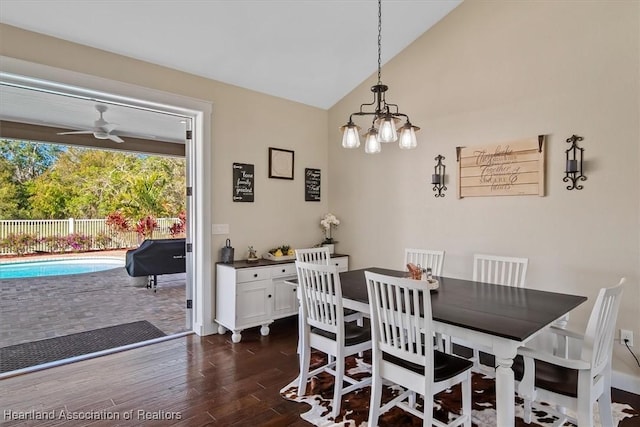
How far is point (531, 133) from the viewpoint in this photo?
3189 millimetres

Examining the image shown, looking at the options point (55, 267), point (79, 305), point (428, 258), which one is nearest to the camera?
point (428, 258)

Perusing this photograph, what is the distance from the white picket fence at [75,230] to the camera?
776 centimetres

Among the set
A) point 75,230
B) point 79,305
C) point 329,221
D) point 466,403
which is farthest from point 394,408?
point 75,230

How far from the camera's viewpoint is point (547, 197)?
3.10 m

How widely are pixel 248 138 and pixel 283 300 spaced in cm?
197

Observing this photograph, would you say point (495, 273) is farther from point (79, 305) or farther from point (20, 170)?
point (20, 170)

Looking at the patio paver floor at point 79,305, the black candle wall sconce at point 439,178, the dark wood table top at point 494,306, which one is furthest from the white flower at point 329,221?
the patio paver floor at point 79,305

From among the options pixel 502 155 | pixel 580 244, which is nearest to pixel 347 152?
pixel 502 155

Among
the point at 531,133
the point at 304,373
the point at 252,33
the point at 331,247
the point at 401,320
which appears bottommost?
the point at 304,373

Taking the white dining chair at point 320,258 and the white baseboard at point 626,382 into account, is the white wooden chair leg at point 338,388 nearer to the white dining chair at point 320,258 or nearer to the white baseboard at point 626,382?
the white dining chair at point 320,258

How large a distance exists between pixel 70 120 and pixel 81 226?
3989 millimetres

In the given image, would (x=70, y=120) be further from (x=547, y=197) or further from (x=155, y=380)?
(x=547, y=197)

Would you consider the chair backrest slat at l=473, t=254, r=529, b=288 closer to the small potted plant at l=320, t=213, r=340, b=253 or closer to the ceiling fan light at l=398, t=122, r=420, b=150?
the ceiling fan light at l=398, t=122, r=420, b=150

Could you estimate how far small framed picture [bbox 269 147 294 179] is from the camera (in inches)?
177
